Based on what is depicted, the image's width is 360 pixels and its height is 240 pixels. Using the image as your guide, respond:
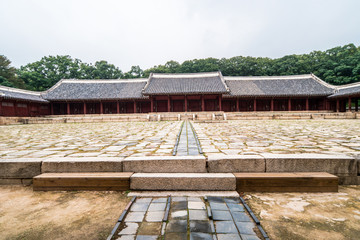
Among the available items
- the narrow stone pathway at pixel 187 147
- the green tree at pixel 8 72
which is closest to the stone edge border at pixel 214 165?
the narrow stone pathway at pixel 187 147

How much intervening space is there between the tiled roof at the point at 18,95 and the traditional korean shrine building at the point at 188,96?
18 centimetres

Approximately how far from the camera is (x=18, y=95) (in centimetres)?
2178

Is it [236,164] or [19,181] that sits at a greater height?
[236,164]

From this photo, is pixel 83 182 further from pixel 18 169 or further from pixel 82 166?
pixel 18 169

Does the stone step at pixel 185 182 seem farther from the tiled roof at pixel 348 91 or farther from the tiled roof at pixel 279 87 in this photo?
the tiled roof at pixel 348 91

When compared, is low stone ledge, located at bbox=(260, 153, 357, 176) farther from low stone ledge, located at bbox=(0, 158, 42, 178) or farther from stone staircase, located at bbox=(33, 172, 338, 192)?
low stone ledge, located at bbox=(0, 158, 42, 178)

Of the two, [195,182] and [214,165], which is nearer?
[195,182]

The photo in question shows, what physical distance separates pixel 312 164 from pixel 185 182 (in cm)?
197

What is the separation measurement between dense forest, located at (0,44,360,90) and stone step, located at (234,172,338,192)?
44.2 m

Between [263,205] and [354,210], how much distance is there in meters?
0.95

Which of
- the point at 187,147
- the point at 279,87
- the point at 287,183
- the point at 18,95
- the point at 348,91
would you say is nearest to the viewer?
the point at 287,183

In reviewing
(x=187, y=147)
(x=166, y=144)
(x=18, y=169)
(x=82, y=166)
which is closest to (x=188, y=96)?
(x=166, y=144)

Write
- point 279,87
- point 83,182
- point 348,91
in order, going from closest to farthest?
point 83,182, point 348,91, point 279,87

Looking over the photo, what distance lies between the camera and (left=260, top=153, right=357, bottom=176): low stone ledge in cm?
268
